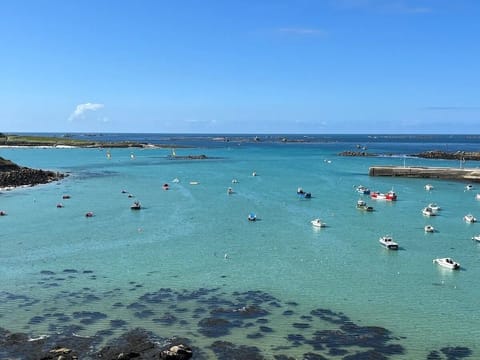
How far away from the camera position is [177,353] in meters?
26.8

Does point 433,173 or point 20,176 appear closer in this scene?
point 20,176

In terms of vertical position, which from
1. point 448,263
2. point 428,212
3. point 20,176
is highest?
point 20,176

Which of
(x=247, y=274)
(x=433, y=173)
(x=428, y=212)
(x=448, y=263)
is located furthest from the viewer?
(x=433, y=173)

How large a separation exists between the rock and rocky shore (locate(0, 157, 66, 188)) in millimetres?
78989

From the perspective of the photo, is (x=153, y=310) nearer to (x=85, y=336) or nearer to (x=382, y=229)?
(x=85, y=336)

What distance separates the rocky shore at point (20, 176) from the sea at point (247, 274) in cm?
1267

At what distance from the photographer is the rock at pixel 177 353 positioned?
26609 mm

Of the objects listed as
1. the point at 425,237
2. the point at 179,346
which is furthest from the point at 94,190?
the point at 179,346

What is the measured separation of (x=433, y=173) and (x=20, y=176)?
276ft

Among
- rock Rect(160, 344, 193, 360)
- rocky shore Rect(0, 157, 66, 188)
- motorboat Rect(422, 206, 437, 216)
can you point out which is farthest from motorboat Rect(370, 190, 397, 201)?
rock Rect(160, 344, 193, 360)

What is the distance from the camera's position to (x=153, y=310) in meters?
33.9

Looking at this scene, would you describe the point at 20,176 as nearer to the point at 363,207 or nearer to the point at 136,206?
the point at 136,206

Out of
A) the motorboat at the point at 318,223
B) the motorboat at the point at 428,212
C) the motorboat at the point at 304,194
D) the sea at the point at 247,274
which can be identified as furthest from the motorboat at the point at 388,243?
the motorboat at the point at 304,194

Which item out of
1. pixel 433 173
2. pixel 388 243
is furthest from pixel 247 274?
pixel 433 173
